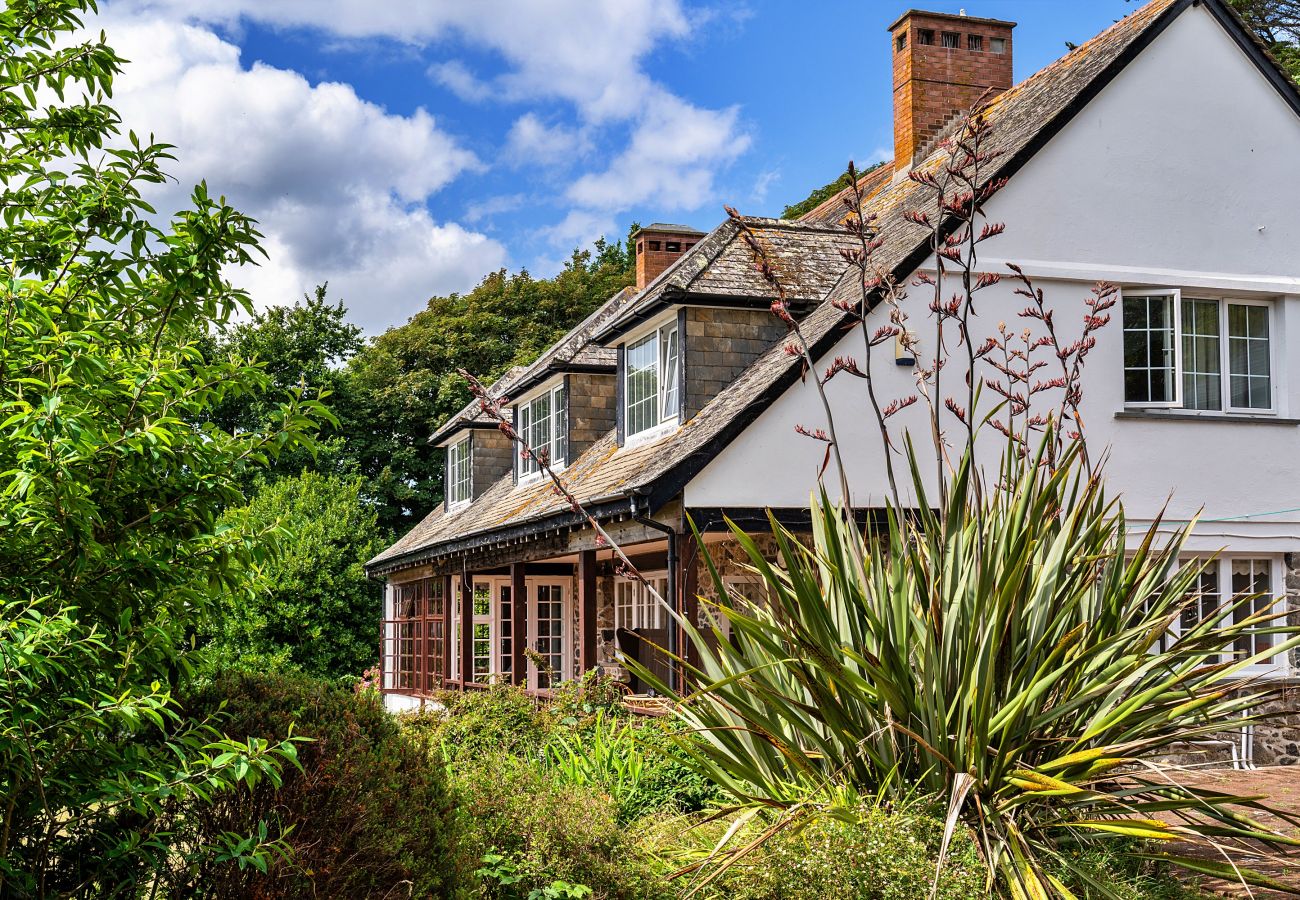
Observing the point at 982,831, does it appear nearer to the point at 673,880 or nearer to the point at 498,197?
Result: the point at 673,880

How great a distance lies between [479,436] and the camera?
84.5 ft

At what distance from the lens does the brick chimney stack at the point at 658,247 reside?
23.9 meters

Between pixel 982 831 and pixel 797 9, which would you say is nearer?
pixel 982 831

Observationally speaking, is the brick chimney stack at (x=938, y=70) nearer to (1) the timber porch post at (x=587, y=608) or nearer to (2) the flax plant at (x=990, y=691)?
(1) the timber porch post at (x=587, y=608)

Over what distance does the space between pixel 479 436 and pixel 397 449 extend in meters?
14.2

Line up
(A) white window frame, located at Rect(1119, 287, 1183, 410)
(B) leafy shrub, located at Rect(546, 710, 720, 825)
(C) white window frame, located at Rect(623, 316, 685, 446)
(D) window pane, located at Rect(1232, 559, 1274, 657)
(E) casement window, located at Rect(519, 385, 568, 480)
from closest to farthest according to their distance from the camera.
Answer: (B) leafy shrub, located at Rect(546, 710, 720, 825)
(A) white window frame, located at Rect(1119, 287, 1183, 410)
(D) window pane, located at Rect(1232, 559, 1274, 657)
(C) white window frame, located at Rect(623, 316, 685, 446)
(E) casement window, located at Rect(519, 385, 568, 480)

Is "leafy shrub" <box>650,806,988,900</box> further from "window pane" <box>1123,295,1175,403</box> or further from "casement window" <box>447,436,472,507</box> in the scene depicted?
"casement window" <box>447,436,472,507</box>

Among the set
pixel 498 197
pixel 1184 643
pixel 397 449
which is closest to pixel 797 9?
pixel 1184 643

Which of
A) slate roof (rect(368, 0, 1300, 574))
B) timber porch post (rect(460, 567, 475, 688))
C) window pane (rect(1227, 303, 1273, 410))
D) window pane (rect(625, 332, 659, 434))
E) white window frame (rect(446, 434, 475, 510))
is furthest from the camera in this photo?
white window frame (rect(446, 434, 475, 510))

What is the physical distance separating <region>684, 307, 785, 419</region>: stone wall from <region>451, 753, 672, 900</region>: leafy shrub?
8195mm

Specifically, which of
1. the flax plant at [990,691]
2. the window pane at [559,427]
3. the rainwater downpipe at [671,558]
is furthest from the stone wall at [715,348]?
the flax plant at [990,691]

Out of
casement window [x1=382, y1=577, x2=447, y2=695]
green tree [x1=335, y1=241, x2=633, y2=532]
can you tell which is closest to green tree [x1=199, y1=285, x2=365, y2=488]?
green tree [x1=335, y1=241, x2=633, y2=532]

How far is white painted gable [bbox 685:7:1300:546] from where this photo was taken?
46.4 ft

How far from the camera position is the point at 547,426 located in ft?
69.2
